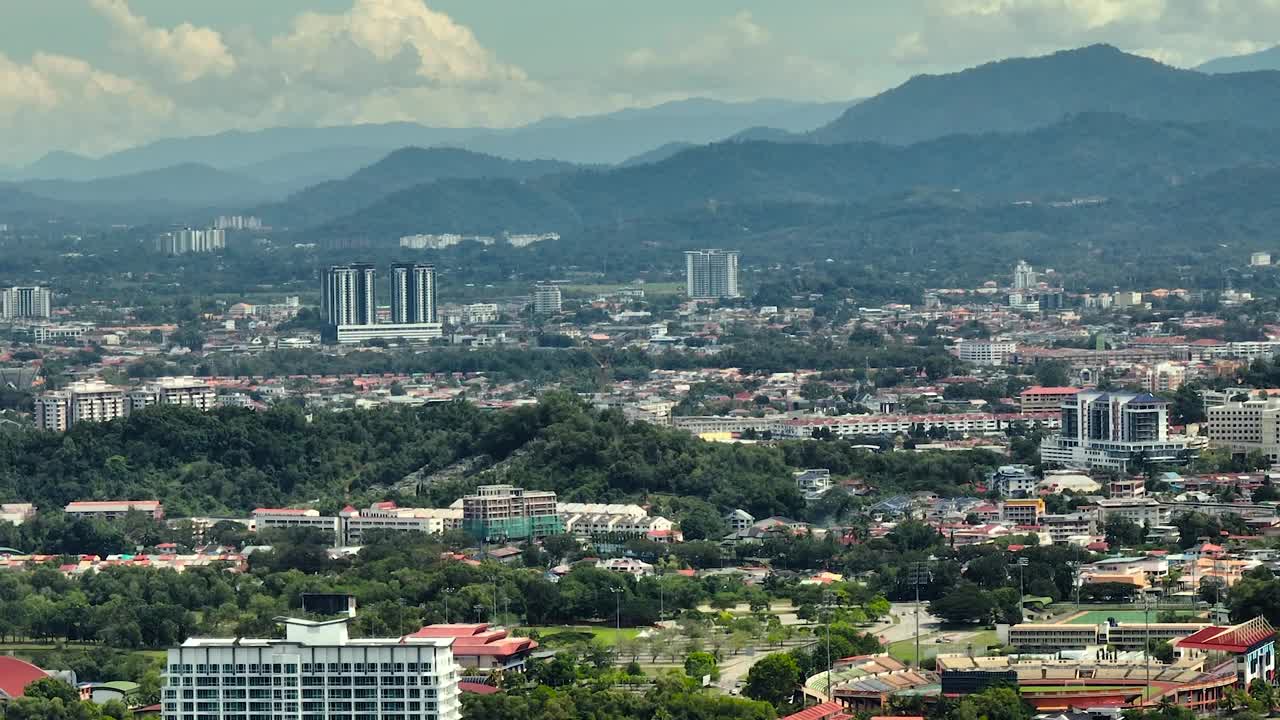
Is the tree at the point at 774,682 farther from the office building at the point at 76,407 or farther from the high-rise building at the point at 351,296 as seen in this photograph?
the high-rise building at the point at 351,296

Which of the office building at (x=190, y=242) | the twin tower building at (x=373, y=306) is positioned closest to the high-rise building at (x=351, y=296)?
the twin tower building at (x=373, y=306)

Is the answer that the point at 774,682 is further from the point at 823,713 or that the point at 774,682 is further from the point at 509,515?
the point at 509,515

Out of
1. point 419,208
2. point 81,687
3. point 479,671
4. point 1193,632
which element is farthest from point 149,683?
point 419,208

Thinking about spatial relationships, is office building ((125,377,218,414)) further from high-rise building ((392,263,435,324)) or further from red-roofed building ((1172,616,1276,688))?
red-roofed building ((1172,616,1276,688))

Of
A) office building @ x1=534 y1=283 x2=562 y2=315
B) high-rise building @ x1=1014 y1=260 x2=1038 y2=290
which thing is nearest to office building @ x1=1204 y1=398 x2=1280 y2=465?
office building @ x1=534 y1=283 x2=562 y2=315

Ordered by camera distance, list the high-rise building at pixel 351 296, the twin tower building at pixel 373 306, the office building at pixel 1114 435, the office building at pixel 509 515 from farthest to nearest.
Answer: the high-rise building at pixel 351 296
the twin tower building at pixel 373 306
the office building at pixel 1114 435
the office building at pixel 509 515

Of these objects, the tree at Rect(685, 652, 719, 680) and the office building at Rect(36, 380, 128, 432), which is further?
the office building at Rect(36, 380, 128, 432)

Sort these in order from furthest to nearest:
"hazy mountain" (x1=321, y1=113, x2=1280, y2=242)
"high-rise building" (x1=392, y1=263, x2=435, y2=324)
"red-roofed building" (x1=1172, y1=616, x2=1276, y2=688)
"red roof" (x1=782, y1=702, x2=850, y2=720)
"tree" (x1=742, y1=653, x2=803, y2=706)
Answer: "hazy mountain" (x1=321, y1=113, x2=1280, y2=242), "high-rise building" (x1=392, y1=263, x2=435, y2=324), "red-roofed building" (x1=1172, y1=616, x2=1276, y2=688), "tree" (x1=742, y1=653, x2=803, y2=706), "red roof" (x1=782, y1=702, x2=850, y2=720)

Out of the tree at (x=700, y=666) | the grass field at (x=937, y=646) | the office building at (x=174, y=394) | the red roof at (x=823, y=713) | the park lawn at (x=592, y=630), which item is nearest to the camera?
the red roof at (x=823, y=713)
